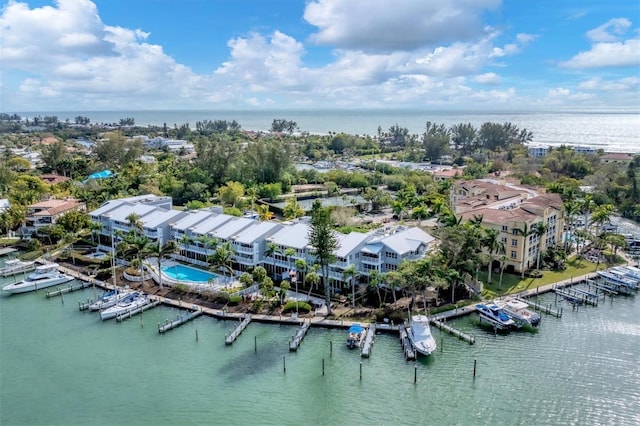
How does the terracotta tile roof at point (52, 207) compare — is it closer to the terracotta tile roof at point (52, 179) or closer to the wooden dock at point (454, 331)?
the terracotta tile roof at point (52, 179)

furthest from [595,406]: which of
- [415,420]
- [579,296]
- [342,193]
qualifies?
[342,193]

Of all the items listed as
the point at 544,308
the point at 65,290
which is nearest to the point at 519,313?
the point at 544,308

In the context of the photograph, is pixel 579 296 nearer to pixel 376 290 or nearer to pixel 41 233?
pixel 376 290

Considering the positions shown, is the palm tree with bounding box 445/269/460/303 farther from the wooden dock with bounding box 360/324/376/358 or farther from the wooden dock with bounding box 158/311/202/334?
the wooden dock with bounding box 158/311/202/334

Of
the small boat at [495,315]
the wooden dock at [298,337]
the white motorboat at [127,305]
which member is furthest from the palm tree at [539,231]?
the white motorboat at [127,305]

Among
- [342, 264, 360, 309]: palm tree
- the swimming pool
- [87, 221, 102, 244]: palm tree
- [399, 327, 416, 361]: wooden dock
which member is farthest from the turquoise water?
[87, 221, 102, 244]: palm tree
